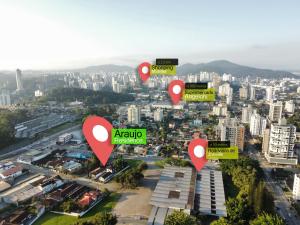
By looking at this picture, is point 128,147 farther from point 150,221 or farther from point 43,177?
point 150,221

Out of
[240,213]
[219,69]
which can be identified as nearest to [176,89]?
[240,213]

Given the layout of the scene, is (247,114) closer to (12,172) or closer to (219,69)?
(12,172)

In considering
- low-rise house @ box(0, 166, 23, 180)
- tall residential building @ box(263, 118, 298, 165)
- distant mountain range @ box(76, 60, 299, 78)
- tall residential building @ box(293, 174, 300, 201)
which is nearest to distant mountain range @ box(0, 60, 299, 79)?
distant mountain range @ box(76, 60, 299, 78)

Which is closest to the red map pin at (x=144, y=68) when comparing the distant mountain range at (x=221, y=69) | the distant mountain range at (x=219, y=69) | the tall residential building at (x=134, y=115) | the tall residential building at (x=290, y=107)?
the tall residential building at (x=134, y=115)

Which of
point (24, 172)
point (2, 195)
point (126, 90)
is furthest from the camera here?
point (126, 90)

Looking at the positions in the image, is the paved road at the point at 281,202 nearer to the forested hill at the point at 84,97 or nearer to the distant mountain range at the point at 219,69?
the forested hill at the point at 84,97

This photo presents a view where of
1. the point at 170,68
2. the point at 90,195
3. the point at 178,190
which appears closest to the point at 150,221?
the point at 178,190

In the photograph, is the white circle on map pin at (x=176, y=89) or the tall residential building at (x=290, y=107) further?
the tall residential building at (x=290, y=107)

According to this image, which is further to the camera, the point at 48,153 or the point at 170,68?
the point at 48,153
